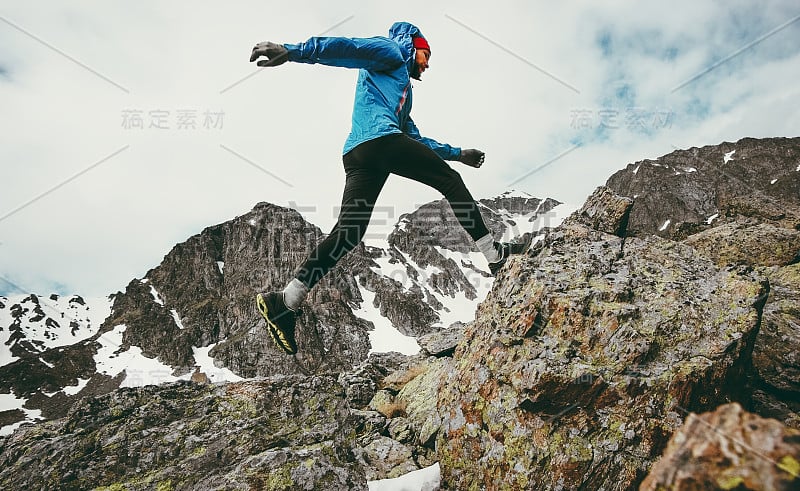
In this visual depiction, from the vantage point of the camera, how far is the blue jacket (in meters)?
4.40

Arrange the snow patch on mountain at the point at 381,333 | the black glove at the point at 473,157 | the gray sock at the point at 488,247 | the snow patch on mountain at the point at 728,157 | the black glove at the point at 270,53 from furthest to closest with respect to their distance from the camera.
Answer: the snow patch on mountain at the point at 728,157, the snow patch on mountain at the point at 381,333, the black glove at the point at 473,157, the gray sock at the point at 488,247, the black glove at the point at 270,53

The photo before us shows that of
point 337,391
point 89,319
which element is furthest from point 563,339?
point 89,319

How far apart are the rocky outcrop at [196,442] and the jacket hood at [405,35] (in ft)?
16.0

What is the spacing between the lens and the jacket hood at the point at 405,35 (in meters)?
5.03

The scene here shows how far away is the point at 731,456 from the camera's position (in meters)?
1.87

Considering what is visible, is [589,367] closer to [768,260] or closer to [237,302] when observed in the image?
[768,260]

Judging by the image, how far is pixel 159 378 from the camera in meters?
119

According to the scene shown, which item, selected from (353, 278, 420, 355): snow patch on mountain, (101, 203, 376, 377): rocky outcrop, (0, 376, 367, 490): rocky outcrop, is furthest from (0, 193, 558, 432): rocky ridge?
(0, 376, 367, 490): rocky outcrop

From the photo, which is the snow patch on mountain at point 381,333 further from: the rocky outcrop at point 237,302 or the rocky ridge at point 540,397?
the rocky ridge at point 540,397

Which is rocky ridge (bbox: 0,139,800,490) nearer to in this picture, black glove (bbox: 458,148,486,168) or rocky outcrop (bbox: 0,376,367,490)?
rocky outcrop (bbox: 0,376,367,490)

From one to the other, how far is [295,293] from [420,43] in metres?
3.31

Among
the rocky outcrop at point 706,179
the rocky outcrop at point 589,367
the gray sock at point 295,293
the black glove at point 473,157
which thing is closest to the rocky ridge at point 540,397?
the rocky outcrop at point 589,367

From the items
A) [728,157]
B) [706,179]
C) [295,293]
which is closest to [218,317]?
[295,293]

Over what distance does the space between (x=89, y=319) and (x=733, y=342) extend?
20976 centimetres
